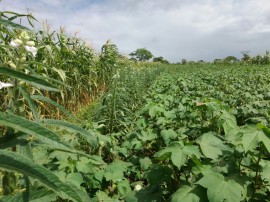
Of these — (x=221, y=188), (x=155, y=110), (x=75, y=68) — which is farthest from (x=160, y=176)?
(x=75, y=68)

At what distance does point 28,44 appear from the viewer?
1373 mm

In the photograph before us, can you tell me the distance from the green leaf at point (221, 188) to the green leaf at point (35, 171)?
107cm

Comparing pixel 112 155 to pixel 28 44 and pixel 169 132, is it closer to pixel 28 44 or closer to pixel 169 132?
pixel 169 132

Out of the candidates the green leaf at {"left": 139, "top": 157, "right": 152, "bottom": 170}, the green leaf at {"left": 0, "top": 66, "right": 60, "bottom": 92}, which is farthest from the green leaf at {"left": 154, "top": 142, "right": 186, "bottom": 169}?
the green leaf at {"left": 0, "top": 66, "right": 60, "bottom": 92}

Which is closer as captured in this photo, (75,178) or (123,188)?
(75,178)

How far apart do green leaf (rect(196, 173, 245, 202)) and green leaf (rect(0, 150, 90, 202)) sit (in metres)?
1.07

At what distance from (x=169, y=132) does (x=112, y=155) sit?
0.71m

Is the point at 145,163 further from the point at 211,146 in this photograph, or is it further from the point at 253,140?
the point at 253,140

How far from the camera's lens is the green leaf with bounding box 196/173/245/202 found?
64.7 inches

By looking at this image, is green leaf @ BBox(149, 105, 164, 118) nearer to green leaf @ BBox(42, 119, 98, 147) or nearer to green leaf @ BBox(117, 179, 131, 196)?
green leaf @ BBox(117, 179, 131, 196)

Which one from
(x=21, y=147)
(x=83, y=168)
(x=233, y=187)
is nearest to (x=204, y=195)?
(x=233, y=187)

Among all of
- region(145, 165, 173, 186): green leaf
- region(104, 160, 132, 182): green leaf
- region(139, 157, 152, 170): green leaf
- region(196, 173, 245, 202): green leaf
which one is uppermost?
region(196, 173, 245, 202): green leaf

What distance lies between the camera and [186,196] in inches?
69.2

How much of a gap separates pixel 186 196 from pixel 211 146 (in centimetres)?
45
